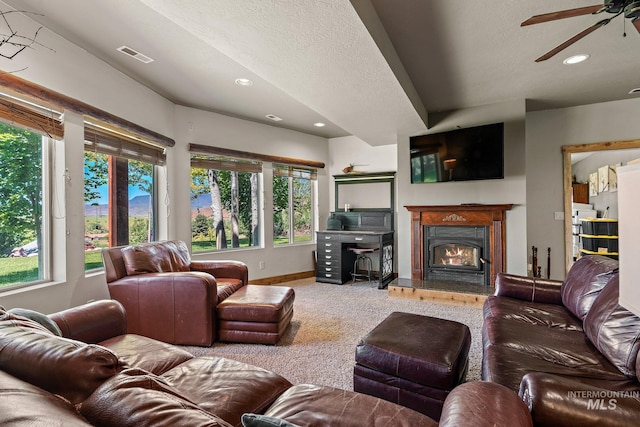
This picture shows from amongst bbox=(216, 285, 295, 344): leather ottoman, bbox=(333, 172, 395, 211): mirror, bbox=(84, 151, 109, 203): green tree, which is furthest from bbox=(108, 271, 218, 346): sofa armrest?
bbox=(333, 172, 395, 211): mirror

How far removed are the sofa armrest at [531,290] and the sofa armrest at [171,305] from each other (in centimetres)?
251

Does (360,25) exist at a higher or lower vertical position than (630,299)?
higher

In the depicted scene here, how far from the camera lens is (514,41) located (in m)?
2.54

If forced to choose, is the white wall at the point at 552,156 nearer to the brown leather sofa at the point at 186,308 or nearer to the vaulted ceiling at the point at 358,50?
the vaulted ceiling at the point at 358,50

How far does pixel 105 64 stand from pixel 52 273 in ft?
6.68

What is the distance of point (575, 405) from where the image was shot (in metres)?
0.96

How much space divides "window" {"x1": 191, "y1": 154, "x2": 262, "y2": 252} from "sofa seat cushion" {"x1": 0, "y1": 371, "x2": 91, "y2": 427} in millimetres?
3854

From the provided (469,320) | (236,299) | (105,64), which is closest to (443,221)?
(469,320)

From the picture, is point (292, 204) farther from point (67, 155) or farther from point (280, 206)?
point (67, 155)

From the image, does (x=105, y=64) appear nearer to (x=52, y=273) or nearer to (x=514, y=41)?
(x=52, y=273)

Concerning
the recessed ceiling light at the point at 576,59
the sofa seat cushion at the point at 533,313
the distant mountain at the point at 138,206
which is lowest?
the sofa seat cushion at the point at 533,313

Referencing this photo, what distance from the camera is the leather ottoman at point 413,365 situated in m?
1.54

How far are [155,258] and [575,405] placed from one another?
10.3ft

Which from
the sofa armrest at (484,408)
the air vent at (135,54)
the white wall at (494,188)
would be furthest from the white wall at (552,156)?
the air vent at (135,54)
